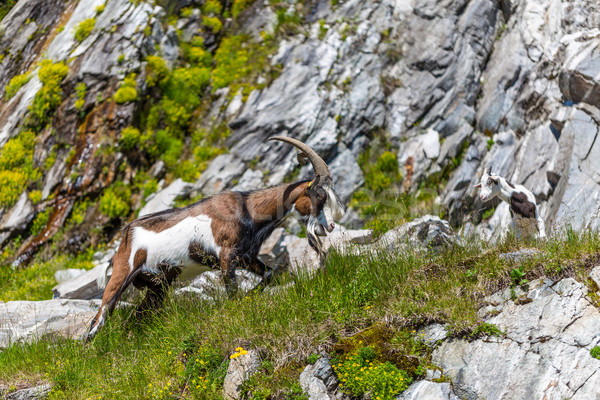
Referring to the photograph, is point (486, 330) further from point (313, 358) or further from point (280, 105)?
point (280, 105)

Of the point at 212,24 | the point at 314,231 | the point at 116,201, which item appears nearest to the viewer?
the point at 314,231

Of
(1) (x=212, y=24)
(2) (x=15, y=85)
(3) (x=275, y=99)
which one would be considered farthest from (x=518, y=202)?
(2) (x=15, y=85)

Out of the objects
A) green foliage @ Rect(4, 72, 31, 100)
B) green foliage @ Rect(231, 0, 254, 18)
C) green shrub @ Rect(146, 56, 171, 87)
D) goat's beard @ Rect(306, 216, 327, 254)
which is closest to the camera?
goat's beard @ Rect(306, 216, 327, 254)

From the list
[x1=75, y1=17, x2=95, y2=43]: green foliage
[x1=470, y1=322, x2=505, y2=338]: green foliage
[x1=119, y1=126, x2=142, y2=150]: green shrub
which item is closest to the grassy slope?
[x1=470, y1=322, x2=505, y2=338]: green foliage


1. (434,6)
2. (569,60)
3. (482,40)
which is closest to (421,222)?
(569,60)

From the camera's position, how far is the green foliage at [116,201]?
11.2 metres

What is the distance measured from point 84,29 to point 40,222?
490cm

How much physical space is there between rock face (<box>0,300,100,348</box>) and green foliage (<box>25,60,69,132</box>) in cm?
521

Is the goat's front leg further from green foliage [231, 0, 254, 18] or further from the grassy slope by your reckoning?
green foliage [231, 0, 254, 18]

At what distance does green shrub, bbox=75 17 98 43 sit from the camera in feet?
41.7

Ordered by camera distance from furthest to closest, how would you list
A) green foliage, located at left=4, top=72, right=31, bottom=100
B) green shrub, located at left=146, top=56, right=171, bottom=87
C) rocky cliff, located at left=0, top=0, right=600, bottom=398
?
green shrub, located at left=146, top=56, right=171, bottom=87 → green foliage, located at left=4, top=72, right=31, bottom=100 → rocky cliff, located at left=0, top=0, right=600, bottom=398

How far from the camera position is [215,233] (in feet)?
22.5

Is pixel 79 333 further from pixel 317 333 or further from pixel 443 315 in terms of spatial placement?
pixel 443 315

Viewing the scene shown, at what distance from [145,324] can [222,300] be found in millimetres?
1077
